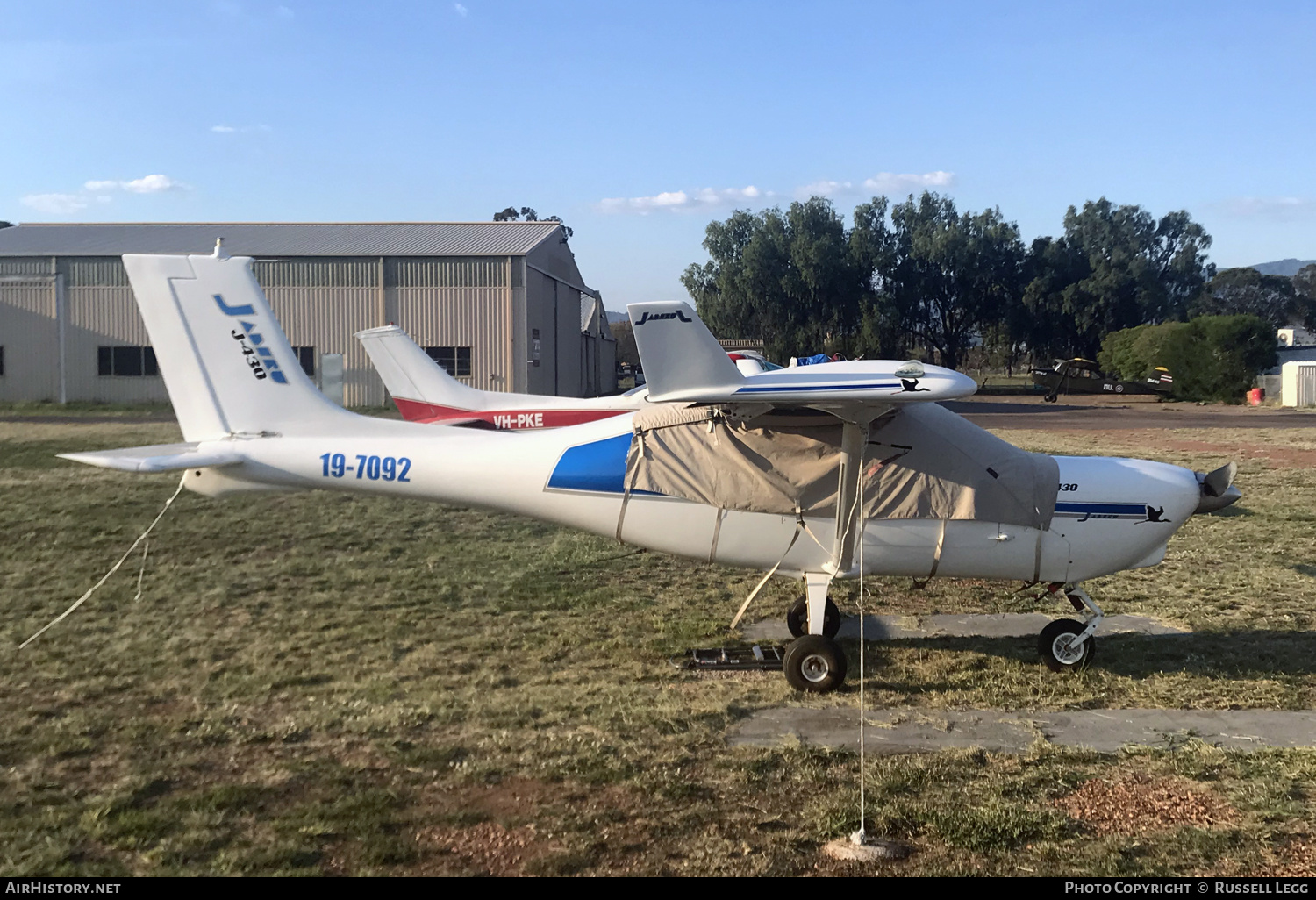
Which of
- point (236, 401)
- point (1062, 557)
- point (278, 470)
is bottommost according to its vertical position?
point (1062, 557)

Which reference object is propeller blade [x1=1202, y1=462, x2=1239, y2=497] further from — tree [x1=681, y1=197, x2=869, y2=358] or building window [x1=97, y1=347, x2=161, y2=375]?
tree [x1=681, y1=197, x2=869, y2=358]

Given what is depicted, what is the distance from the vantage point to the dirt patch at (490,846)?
12.0 ft

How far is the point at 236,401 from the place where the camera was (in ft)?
20.6

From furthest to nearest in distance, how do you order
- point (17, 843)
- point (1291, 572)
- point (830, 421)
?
point (1291, 572) → point (830, 421) → point (17, 843)

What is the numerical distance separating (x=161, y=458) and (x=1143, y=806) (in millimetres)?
5481

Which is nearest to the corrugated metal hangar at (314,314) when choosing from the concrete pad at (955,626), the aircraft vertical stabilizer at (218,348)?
the concrete pad at (955,626)

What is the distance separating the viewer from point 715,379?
509 centimetres

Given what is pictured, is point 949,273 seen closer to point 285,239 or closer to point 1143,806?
point 285,239

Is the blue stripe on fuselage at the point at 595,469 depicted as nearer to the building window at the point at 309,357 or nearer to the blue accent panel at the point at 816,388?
the blue accent panel at the point at 816,388

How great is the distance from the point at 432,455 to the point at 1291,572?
25.8ft

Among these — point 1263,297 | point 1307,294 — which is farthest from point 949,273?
point 1307,294

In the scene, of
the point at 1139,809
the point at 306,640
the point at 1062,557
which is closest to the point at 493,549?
the point at 306,640

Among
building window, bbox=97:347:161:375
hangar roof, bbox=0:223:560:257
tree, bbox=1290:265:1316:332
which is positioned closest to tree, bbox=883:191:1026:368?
hangar roof, bbox=0:223:560:257

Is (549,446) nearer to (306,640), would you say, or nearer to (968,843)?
(306,640)
